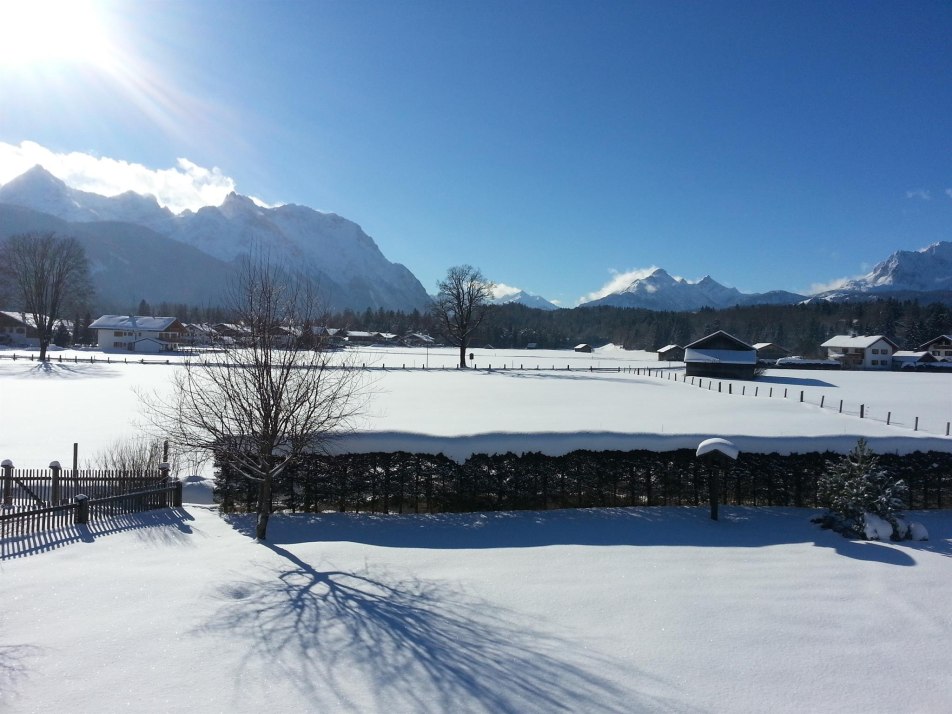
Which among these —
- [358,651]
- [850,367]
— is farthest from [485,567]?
[850,367]

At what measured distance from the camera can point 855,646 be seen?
624cm

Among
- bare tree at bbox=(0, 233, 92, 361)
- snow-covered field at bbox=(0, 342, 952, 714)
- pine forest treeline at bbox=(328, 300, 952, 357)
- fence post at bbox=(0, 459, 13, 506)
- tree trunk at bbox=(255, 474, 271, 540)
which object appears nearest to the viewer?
snow-covered field at bbox=(0, 342, 952, 714)

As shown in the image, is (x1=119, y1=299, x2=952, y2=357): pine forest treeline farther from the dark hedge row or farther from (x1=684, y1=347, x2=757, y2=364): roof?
the dark hedge row

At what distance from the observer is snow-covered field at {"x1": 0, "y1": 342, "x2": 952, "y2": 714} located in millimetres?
5230

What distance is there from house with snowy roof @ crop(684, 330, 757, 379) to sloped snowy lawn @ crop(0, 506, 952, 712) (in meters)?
39.8

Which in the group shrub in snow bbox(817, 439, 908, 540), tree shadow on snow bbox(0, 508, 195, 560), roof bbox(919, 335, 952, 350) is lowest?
tree shadow on snow bbox(0, 508, 195, 560)

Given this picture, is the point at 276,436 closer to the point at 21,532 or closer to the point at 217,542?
the point at 217,542

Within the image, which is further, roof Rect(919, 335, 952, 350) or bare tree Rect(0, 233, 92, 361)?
roof Rect(919, 335, 952, 350)

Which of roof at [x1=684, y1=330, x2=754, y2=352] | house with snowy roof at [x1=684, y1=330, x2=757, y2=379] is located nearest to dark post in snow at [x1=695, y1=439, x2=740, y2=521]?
house with snowy roof at [x1=684, y1=330, x2=757, y2=379]

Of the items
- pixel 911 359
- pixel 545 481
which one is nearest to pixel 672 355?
pixel 911 359

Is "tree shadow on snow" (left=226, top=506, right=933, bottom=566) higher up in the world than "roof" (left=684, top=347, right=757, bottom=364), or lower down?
lower down

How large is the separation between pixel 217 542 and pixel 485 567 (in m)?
5.38

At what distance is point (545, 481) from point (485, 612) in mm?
6077

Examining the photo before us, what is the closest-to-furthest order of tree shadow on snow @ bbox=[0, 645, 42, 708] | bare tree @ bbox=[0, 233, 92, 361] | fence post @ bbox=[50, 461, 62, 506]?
tree shadow on snow @ bbox=[0, 645, 42, 708]
fence post @ bbox=[50, 461, 62, 506]
bare tree @ bbox=[0, 233, 92, 361]
